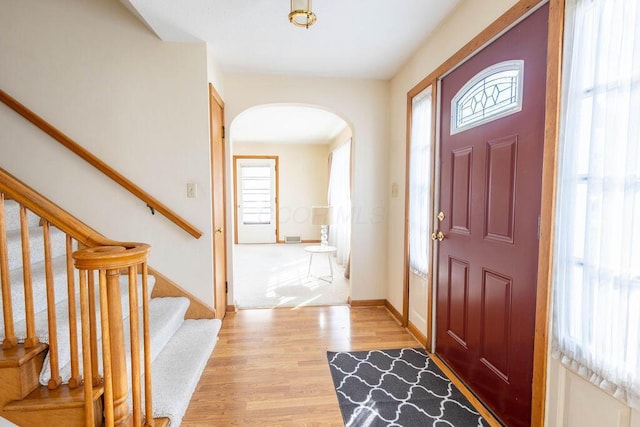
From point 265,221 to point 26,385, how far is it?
636 centimetres

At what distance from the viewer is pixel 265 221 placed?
7.60 m

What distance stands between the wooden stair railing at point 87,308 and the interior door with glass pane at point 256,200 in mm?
6218

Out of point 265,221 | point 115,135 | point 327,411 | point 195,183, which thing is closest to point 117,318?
point 327,411

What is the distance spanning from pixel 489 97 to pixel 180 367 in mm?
2440

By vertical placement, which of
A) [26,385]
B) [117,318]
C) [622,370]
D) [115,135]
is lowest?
[26,385]

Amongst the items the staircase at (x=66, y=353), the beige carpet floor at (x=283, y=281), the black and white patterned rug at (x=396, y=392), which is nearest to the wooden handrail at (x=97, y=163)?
the staircase at (x=66, y=353)

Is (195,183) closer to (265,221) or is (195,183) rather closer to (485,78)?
(485,78)

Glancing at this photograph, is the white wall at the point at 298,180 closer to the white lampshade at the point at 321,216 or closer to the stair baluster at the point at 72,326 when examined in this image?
the white lampshade at the point at 321,216

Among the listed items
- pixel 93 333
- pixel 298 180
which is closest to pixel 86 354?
pixel 93 333

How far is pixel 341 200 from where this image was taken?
216 inches

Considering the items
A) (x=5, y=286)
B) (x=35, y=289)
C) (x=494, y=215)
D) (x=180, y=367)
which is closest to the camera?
(x=5, y=286)

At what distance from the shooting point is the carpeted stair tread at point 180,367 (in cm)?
156

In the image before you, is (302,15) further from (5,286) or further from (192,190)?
(5,286)

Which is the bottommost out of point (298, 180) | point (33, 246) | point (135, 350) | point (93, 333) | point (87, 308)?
point (135, 350)
